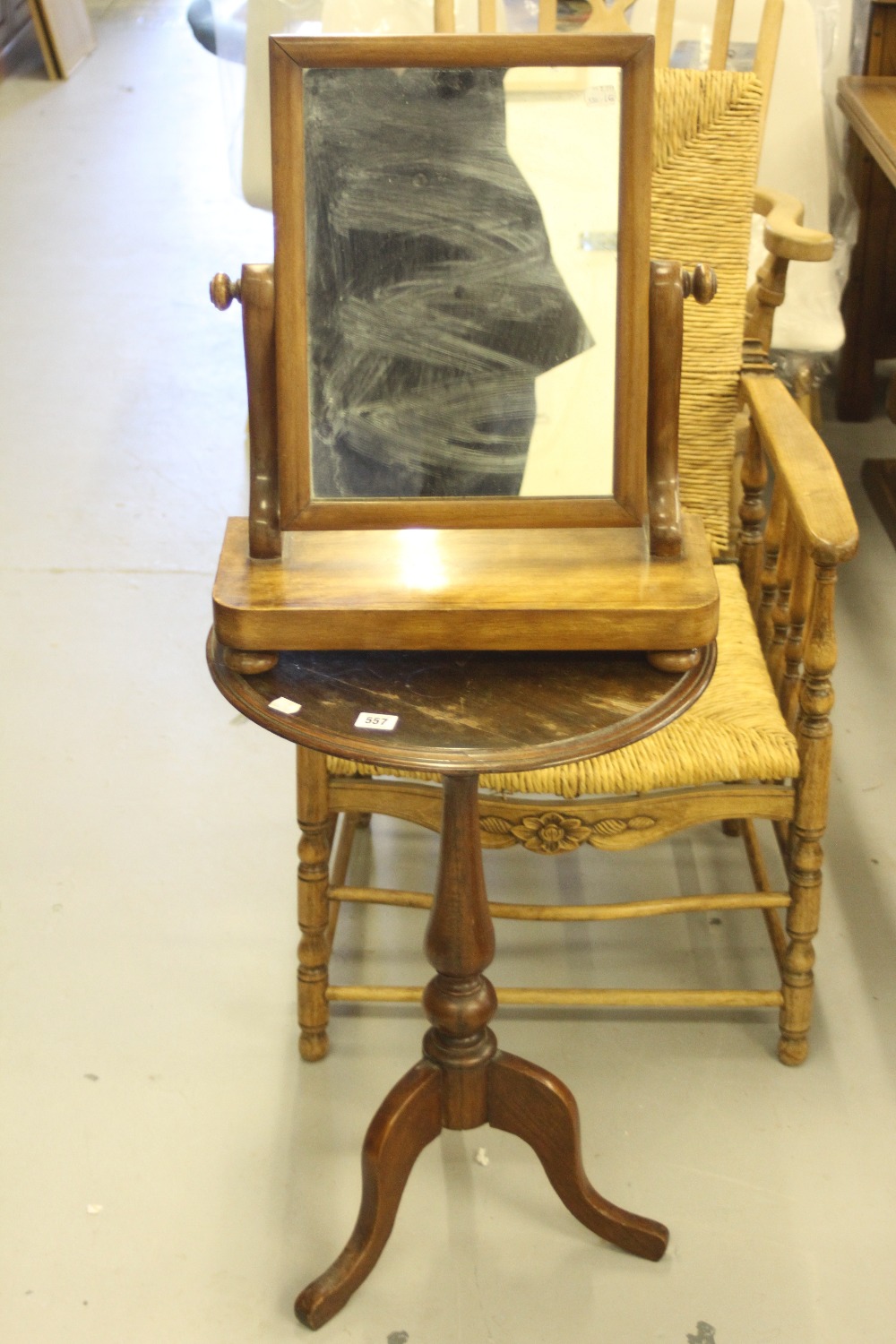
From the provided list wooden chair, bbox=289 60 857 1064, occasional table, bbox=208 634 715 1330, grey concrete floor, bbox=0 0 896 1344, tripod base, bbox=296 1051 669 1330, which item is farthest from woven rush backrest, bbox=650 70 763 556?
tripod base, bbox=296 1051 669 1330

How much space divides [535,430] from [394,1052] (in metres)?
0.93

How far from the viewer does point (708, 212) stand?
1880mm

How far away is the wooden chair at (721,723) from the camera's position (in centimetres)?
162

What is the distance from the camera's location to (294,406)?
1.20 m

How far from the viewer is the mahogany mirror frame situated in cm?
114

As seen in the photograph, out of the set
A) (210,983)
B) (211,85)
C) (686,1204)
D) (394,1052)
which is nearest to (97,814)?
(210,983)

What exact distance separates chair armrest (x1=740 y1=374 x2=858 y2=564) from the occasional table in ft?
1.11

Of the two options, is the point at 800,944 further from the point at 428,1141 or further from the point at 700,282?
the point at 700,282

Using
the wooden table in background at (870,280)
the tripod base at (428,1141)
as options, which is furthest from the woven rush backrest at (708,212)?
the wooden table in background at (870,280)

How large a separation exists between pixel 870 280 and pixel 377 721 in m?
2.67

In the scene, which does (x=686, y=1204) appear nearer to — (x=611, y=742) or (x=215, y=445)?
(x=611, y=742)

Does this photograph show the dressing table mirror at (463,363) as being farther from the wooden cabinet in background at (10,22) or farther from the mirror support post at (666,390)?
the wooden cabinet in background at (10,22)

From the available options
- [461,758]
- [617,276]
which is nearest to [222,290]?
[617,276]

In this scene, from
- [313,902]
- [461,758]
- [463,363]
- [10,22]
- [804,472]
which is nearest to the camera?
[461,758]
